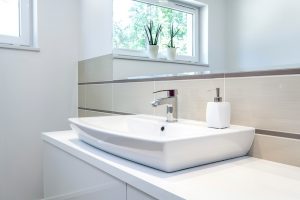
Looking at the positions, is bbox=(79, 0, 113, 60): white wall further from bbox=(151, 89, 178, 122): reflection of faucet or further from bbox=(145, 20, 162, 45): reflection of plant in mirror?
bbox=(151, 89, 178, 122): reflection of faucet

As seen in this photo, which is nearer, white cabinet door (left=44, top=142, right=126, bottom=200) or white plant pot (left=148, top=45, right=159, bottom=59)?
white cabinet door (left=44, top=142, right=126, bottom=200)

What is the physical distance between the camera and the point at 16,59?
5.62ft

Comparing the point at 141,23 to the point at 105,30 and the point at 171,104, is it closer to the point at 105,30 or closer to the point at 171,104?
the point at 105,30

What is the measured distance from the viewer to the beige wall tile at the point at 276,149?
715mm

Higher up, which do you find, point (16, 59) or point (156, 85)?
point (16, 59)

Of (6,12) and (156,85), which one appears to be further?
(6,12)

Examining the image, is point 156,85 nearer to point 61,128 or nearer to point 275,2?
point 275,2

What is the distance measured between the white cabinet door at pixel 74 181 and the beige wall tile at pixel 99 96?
1.75 feet

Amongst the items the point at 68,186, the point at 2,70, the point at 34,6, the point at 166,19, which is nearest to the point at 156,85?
the point at 166,19

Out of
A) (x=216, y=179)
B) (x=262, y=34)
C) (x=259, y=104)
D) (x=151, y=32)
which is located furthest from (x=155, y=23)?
(x=216, y=179)

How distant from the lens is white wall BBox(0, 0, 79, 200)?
5.54 feet

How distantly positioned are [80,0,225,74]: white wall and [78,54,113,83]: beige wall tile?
0.04 metres

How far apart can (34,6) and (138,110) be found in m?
1.13

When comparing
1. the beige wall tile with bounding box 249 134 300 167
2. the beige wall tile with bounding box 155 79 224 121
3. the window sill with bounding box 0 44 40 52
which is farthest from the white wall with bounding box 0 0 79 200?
the beige wall tile with bounding box 249 134 300 167
